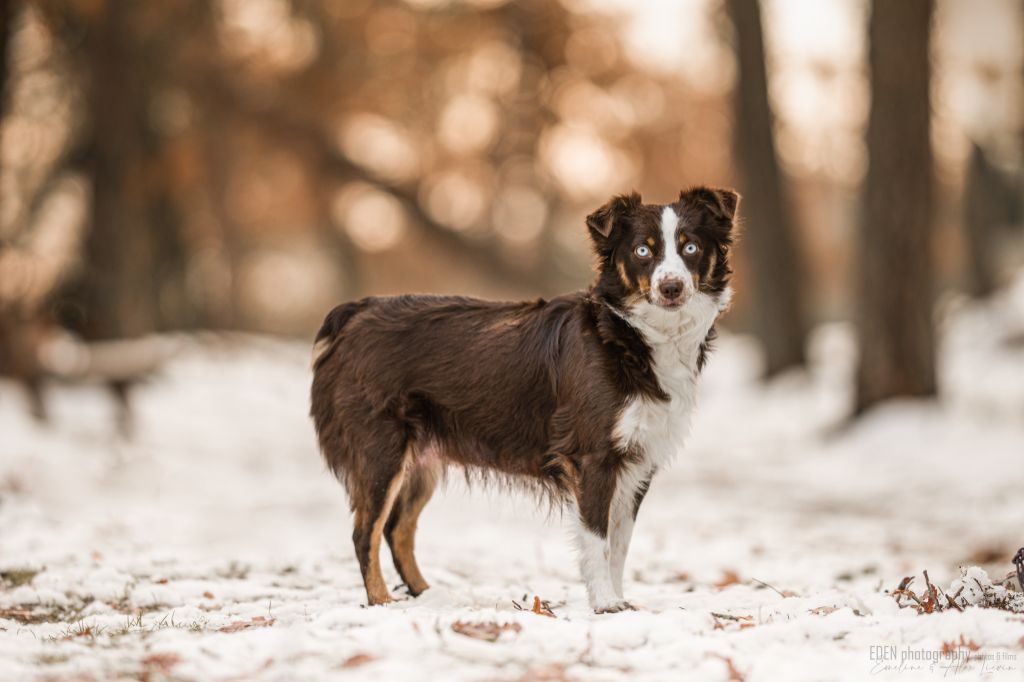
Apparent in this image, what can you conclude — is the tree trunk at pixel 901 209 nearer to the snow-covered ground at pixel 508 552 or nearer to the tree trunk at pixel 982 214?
the snow-covered ground at pixel 508 552

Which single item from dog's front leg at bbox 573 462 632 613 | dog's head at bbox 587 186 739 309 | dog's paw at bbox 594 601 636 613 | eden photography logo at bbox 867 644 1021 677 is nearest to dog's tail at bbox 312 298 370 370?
dog's head at bbox 587 186 739 309

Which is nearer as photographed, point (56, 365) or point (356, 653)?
point (356, 653)

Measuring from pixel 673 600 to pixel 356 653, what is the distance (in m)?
2.21

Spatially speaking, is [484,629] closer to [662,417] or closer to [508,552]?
[662,417]

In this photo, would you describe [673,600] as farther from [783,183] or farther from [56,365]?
[783,183]

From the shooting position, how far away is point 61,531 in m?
7.65

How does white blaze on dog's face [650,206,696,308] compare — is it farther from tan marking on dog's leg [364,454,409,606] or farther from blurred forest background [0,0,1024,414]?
blurred forest background [0,0,1024,414]

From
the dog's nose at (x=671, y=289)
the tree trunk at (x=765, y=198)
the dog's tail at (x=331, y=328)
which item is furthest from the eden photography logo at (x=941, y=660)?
the tree trunk at (x=765, y=198)

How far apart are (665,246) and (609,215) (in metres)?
0.34

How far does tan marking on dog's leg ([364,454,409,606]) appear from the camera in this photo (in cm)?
558

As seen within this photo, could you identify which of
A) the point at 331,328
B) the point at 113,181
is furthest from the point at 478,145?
the point at 331,328

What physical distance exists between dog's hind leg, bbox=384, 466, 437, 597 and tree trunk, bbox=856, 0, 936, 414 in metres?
7.10

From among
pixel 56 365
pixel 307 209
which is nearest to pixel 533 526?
pixel 56 365

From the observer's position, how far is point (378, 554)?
5664 millimetres
